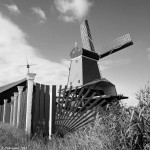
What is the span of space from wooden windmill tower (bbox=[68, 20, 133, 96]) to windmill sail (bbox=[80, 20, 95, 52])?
47cm

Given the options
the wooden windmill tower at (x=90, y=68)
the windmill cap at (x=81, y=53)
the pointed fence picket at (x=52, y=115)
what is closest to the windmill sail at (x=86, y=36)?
the wooden windmill tower at (x=90, y=68)

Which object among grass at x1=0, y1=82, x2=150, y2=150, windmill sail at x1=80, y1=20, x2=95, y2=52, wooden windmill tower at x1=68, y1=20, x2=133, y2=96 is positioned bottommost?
grass at x1=0, y1=82, x2=150, y2=150

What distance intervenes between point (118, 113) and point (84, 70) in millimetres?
15918

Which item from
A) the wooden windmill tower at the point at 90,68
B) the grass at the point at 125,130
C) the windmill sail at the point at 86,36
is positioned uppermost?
the windmill sail at the point at 86,36

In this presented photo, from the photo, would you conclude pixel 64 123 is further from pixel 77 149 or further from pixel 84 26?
pixel 84 26

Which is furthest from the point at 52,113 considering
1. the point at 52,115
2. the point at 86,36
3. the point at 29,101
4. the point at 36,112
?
the point at 86,36

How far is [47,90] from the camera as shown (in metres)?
5.96

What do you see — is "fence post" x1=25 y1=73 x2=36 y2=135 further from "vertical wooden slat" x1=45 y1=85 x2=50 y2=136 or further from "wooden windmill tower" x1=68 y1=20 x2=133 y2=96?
"wooden windmill tower" x1=68 y1=20 x2=133 y2=96

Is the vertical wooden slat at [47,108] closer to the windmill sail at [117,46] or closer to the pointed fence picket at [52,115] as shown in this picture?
the pointed fence picket at [52,115]

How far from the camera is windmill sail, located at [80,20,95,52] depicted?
2357cm

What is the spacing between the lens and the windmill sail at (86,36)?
23.6 meters

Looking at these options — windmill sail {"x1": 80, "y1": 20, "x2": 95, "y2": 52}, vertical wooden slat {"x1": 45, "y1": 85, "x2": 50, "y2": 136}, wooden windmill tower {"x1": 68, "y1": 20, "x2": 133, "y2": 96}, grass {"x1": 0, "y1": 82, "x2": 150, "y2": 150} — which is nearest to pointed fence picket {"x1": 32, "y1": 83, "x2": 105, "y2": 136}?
vertical wooden slat {"x1": 45, "y1": 85, "x2": 50, "y2": 136}

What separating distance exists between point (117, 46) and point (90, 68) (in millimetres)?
5057

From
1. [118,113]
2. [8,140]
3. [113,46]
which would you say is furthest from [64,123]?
[113,46]
